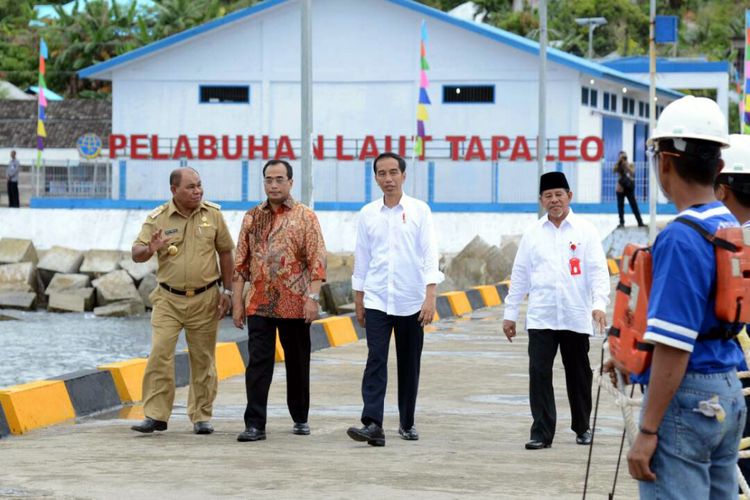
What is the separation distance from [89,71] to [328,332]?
1029 inches

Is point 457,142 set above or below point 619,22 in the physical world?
below

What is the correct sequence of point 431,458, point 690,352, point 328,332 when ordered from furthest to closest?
point 328,332
point 431,458
point 690,352

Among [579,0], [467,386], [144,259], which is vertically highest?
[579,0]

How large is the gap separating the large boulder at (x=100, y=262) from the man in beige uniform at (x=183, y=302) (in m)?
26.6

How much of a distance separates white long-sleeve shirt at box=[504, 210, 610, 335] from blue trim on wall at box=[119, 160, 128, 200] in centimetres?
3039

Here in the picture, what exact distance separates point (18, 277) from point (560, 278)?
29.0 m

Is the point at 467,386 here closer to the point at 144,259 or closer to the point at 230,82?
the point at 144,259

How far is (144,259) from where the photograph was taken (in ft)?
34.7

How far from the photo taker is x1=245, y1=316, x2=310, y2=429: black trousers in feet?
33.3

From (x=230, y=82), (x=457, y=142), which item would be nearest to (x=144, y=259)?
(x=457, y=142)

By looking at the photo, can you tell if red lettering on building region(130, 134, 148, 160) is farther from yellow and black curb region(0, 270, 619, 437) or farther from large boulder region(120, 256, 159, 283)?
yellow and black curb region(0, 270, 619, 437)

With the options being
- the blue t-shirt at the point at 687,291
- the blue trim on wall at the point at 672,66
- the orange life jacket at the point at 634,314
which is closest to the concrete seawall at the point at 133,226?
the blue trim on wall at the point at 672,66

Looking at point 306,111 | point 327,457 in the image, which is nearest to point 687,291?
point 327,457

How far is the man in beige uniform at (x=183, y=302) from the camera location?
10.5 metres
